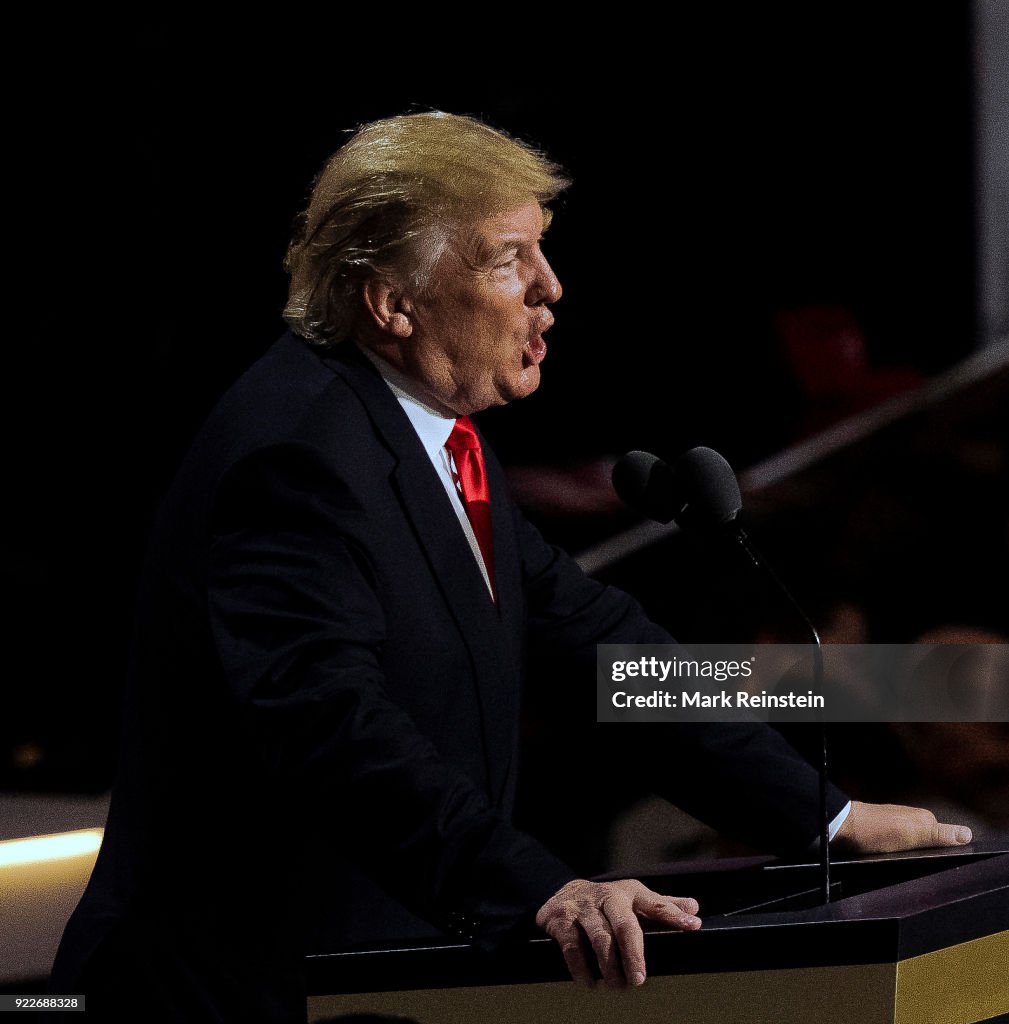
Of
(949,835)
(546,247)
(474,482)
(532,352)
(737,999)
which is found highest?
(546,247)

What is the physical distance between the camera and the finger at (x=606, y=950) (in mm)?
1204

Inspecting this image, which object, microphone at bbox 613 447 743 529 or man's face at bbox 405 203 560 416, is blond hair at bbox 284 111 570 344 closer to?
man's face at bbox 405 203 560 416

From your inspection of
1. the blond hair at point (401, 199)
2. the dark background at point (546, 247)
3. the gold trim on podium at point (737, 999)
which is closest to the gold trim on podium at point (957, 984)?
the gold trim on podium at point (737, 999)

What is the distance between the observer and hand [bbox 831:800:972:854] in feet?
5.27

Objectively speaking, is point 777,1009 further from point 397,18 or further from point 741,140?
point 741,140

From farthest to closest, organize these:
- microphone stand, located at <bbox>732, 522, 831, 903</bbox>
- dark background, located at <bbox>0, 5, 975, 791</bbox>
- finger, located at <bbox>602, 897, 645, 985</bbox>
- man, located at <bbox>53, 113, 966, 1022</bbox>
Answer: dark background, located at <bbox>0, 5, 975, 791</bbox> < microphone stand, located at <bbox>732, 522, 831, 903</bbox> < man, located at <bbox>53, 113, 966, 1022</bbox> < finger, located at <bbox>602, 897, 645, 985</bbox>

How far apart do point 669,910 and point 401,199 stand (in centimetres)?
76

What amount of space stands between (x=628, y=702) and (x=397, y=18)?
4.98 feet

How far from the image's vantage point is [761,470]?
9.61ft

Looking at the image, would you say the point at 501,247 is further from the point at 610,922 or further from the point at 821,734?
the point at 610,922

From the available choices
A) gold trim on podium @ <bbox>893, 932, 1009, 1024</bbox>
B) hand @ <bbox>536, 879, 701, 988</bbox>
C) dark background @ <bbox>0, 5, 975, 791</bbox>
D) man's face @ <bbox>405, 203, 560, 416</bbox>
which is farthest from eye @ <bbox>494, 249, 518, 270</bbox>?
dark background @ <bbox>0, 5, 975, 791</bbox>

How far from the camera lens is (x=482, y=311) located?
163 cm

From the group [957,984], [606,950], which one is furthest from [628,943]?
[957,984]

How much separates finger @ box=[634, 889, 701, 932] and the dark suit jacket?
141 millimetres
